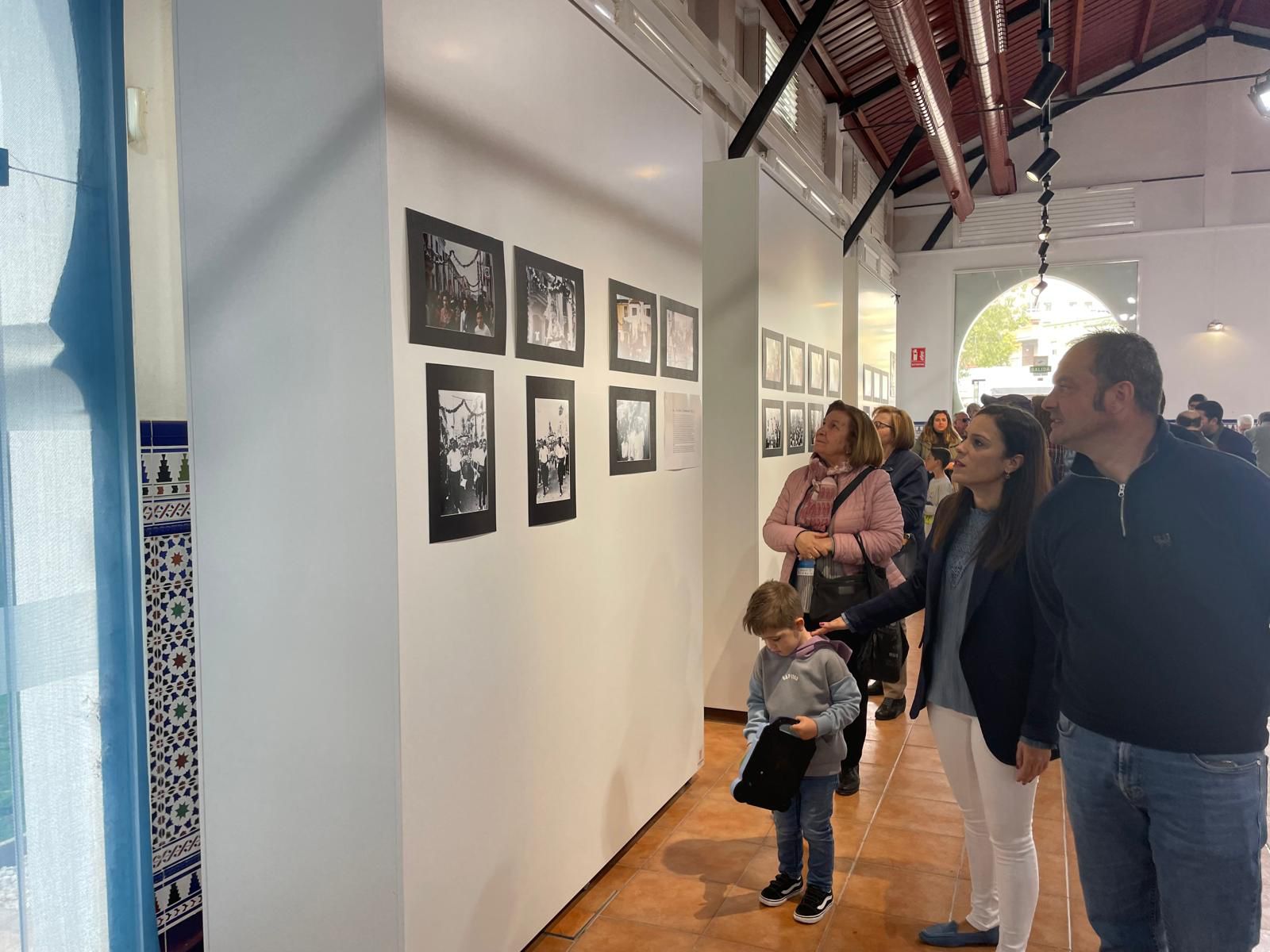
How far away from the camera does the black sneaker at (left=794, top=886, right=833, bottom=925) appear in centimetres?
323

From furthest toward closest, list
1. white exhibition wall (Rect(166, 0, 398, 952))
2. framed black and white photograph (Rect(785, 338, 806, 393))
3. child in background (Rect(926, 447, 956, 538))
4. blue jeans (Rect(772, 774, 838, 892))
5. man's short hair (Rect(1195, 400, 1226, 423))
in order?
man's short hair (Rect(1195, 400, 1226, 423)) < child in background (Rect(926, 447, 956, 538)) < framed black and white photograph (Rect(785, 338, 806, 393)) < blue jeans (Rect(772, 774, 838, 892)) < white exhibition wall (Rect(166, 0, 398, 952))

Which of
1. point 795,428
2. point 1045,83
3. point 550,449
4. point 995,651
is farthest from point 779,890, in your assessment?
point 1045,83

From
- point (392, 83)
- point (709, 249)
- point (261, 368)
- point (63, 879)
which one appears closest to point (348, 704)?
point (63, 879)

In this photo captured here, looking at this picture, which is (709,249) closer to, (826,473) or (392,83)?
(826,473)

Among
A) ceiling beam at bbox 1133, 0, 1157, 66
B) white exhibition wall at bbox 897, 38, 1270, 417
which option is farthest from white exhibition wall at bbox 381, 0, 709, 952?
white exhibition wall at bbox 897, 38, 1270, 417

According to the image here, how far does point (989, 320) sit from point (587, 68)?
13404 millimetres

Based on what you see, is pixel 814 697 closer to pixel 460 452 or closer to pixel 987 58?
pixel 460 452

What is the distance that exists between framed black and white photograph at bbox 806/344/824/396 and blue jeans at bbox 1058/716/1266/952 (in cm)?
508

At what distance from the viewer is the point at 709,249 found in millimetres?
5660

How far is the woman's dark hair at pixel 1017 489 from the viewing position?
2.59m

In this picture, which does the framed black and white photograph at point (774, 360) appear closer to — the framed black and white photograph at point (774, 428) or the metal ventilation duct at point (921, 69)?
the framed black and white photograph at point (774, 428)

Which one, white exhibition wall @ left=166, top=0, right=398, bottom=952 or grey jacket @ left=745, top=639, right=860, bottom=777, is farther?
grey jacket @ left=745, top=639, right=860, bottom=777

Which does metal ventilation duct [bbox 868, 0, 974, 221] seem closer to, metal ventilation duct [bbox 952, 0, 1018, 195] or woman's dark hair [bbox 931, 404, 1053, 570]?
metal ventilation duct [bbox 952, 0, 1018, 195]

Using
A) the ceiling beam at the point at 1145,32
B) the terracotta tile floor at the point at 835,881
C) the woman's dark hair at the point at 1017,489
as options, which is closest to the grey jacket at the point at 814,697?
the terracotta tile floor at the point at 835,881
